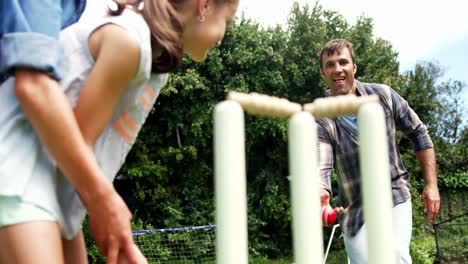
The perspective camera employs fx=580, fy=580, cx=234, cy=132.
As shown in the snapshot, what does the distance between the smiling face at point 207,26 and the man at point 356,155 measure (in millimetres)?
1576

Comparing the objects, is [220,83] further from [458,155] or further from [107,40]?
[107,40]

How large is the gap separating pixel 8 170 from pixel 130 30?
0.92 feet

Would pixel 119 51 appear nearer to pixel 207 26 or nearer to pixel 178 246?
pixel 207 26

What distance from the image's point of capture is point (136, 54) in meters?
0.89

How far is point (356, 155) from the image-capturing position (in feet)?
8.90

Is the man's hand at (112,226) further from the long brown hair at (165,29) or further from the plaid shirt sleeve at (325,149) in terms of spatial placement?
the plaid shirt sleeve at (325,149)

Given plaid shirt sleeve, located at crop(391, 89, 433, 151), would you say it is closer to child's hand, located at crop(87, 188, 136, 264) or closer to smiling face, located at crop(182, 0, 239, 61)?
smiling face, located at crop(182, 0, 239, 61)

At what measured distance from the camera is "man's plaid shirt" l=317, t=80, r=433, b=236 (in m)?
2.66

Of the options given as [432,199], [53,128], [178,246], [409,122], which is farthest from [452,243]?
[53,128]

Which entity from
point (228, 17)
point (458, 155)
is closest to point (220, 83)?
point (458, 155)

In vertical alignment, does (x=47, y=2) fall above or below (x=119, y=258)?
above

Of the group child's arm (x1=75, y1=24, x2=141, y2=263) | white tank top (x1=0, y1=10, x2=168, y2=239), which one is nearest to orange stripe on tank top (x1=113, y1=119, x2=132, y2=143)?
white tank top (x1=0, y1=10, x2=168, y2=239)

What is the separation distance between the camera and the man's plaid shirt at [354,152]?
2658mm

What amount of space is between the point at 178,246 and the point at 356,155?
660cm
